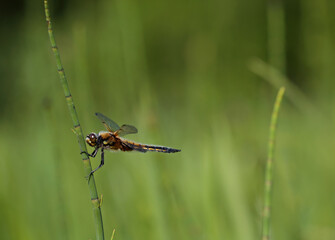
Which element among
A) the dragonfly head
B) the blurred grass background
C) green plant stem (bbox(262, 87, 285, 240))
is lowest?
green plant stem (bbox(262, 87, 285, 240))

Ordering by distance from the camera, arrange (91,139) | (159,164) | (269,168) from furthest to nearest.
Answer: (159,164), (91,139), (269,168)

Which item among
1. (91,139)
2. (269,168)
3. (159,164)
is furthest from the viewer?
(159,164)

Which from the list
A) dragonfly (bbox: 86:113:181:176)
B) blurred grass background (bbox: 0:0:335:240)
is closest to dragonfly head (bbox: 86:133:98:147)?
dragonfly (bbox: 86:113:181:176)

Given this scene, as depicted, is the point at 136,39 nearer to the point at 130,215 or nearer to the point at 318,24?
the point at 130,215

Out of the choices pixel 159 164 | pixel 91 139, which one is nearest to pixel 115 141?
pixel 91 139

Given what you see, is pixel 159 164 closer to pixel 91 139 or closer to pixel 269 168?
pixel 91 139

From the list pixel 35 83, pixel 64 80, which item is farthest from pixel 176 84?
pixel 64 80

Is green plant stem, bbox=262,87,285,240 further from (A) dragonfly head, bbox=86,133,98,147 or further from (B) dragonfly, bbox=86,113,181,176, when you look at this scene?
(A) dragonfly head, bbox=86,133,98,147

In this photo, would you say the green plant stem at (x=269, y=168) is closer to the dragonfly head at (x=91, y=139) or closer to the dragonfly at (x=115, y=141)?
the dragonfly at (x=115, y=141)

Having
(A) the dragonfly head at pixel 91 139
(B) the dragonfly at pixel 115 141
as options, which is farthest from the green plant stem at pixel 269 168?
(A) the dragonfly head at pixel 91 139

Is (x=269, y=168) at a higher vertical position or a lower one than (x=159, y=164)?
lower

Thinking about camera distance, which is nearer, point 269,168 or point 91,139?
point 269,168
